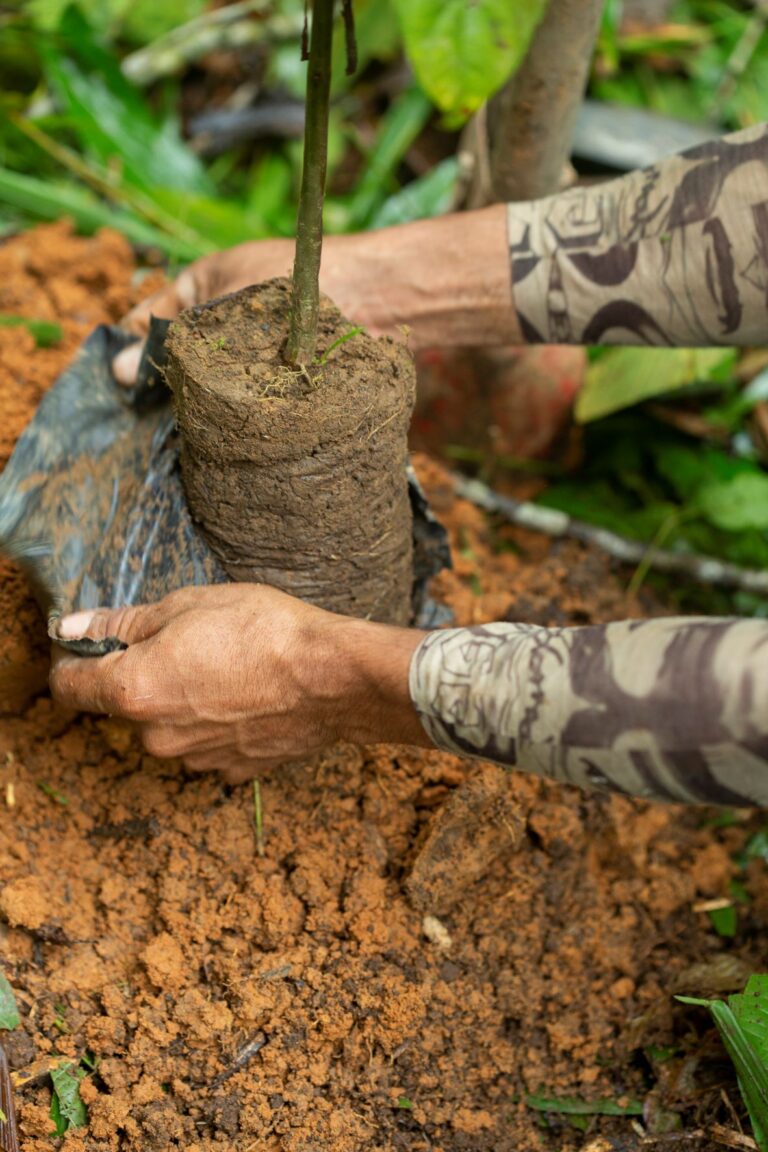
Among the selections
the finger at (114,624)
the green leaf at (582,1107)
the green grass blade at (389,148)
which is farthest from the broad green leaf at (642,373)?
the green leaf at (582,1107)

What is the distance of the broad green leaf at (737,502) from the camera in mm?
2295

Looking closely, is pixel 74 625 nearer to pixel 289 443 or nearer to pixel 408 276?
pixel 289 443

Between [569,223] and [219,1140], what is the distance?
4.74 ft

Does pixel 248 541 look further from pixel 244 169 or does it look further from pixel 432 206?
pixel 244 169

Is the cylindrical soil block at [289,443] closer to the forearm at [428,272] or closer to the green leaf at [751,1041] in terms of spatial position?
the forearm at [428,272]

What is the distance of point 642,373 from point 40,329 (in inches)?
46.8

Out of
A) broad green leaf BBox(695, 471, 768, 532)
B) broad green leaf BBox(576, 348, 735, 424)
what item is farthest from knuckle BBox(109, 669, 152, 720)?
broad green leaf BBox(695, 471, 768, 532)

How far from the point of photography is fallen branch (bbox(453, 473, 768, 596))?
229 centimetres

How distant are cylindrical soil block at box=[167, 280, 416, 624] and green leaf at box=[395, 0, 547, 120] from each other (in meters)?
0.54

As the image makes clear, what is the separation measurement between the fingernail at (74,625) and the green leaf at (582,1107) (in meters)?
0.91

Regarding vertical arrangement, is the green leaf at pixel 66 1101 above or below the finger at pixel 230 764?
below

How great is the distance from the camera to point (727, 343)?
5.71 feet

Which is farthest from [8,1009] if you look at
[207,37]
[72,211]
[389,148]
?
[207,37]

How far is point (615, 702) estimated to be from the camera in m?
1.19
